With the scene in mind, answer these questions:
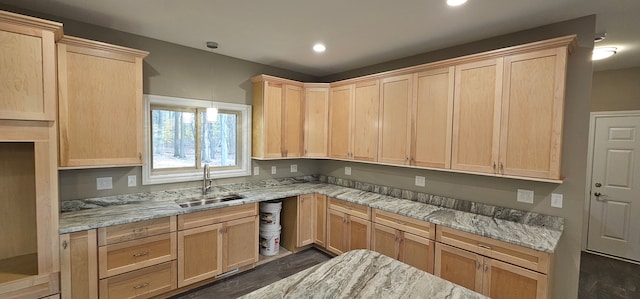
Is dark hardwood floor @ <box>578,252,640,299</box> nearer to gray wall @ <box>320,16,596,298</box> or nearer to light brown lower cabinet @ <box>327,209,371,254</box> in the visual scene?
gray wall @ <box>320,16,596,298</box>

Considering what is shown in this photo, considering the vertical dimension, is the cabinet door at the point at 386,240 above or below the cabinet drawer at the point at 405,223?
below

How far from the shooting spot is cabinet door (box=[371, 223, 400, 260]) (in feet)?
9.41

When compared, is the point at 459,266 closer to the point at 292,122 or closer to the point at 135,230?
the point at 292,122

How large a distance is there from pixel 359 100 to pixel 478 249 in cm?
210

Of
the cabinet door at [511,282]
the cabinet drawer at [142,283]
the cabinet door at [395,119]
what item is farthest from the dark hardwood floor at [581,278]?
the cabinet door at [395,119]

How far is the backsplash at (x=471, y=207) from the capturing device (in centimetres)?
239

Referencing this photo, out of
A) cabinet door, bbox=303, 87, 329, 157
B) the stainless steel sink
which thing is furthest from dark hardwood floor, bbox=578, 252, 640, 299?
the stainless steel sink

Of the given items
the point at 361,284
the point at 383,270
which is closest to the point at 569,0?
the point at 383,270

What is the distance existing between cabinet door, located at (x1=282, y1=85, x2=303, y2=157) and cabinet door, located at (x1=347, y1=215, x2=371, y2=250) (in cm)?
123

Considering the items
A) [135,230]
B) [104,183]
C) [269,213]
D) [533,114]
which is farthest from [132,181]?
[533,114]

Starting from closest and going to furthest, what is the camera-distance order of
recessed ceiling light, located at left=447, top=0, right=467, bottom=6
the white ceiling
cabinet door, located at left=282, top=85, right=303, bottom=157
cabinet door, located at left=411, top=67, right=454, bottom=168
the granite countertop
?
the granite countertop, recessed ceiling light, located at left=447, top=0, right=467, bottom=6, the white ceiling, cabinet door, located at left=411, top=67, right=454, bottom=168, cabinet door, located at left=282, top=85, right=303, bottom=157

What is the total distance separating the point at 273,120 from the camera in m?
3.67

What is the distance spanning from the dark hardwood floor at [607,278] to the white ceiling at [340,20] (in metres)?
2.56

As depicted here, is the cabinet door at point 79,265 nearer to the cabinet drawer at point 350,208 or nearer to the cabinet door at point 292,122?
the cabinet door at point 292,122
